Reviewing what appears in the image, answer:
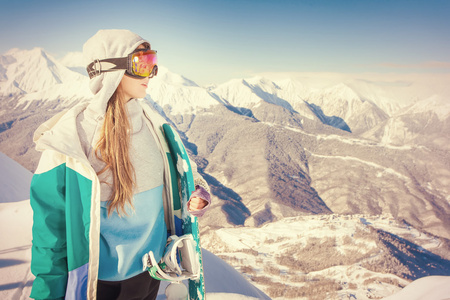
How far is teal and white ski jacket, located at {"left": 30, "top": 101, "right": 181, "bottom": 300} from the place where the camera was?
88 cm

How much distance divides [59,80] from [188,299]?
158 metres

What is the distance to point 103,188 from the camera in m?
1.00

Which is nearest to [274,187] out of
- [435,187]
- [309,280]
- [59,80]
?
[435,187]

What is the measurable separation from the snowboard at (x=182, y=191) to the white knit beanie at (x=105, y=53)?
41 cm

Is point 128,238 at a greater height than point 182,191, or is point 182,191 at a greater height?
point 182,191

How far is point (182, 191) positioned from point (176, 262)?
354mm

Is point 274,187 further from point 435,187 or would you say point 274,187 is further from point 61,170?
point 61,170

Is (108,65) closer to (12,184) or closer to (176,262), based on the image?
(176,262)

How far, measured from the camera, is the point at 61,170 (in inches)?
35.6

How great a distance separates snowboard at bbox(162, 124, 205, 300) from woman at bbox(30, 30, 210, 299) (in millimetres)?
74

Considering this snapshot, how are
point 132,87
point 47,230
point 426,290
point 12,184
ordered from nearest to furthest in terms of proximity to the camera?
point 47,230
point 132,87
point 426,290
point 12,184

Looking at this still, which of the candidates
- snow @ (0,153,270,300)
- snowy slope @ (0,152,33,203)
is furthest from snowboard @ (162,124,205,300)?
snowy slope @ (0,152,33,203)

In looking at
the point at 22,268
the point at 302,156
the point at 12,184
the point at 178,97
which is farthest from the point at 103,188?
the point at 178,97

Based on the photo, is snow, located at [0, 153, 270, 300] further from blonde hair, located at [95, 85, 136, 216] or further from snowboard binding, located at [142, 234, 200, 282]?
blonde hair, located at [95, 85, 136, 216]
